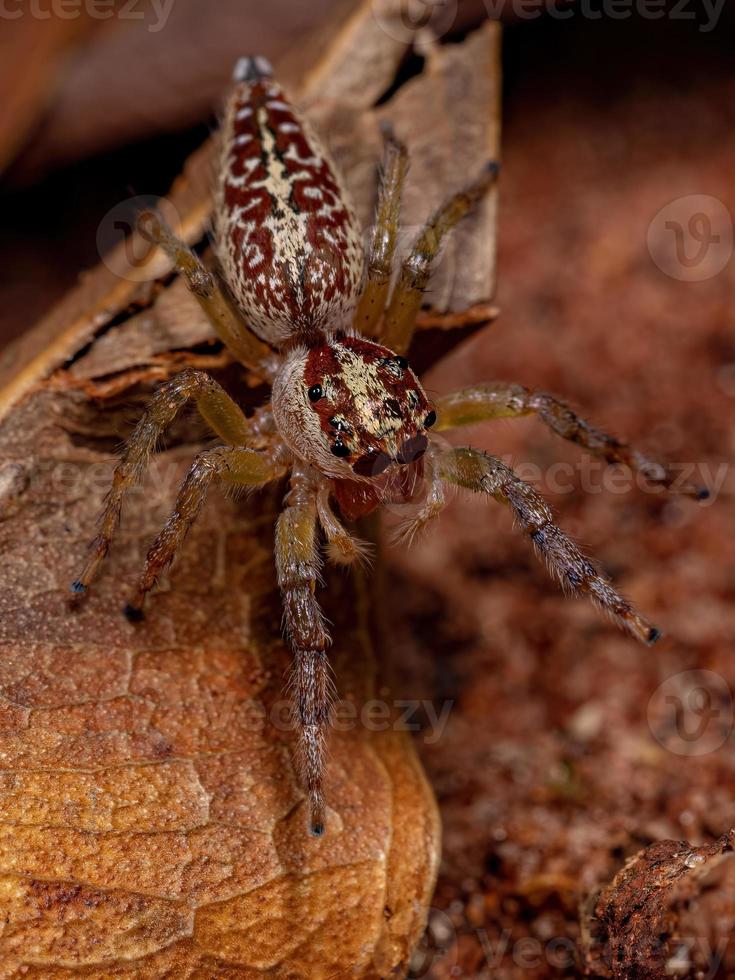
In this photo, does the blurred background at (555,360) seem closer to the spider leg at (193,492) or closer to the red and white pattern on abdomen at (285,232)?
the red and white pattern on abdomen at (285,232)

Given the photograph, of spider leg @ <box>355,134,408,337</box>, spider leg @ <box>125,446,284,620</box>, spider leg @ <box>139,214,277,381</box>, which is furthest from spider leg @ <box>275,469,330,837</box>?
spider leg @ <box>355,134,408,337</box>

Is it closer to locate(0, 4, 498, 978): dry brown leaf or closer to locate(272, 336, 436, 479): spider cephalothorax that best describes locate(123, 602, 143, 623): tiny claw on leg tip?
locate(0, 4, 498, 978): dry brown leaf

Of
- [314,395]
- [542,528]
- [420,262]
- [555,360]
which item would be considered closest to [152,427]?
[314,395]

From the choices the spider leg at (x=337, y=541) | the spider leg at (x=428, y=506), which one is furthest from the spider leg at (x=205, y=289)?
the spider leg at (x=428, y=506)

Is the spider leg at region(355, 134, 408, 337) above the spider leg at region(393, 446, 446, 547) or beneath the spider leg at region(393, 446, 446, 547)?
above

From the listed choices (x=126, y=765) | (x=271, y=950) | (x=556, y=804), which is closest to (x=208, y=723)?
(x=126, y=765)

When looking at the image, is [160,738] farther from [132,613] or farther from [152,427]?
[152,427]
